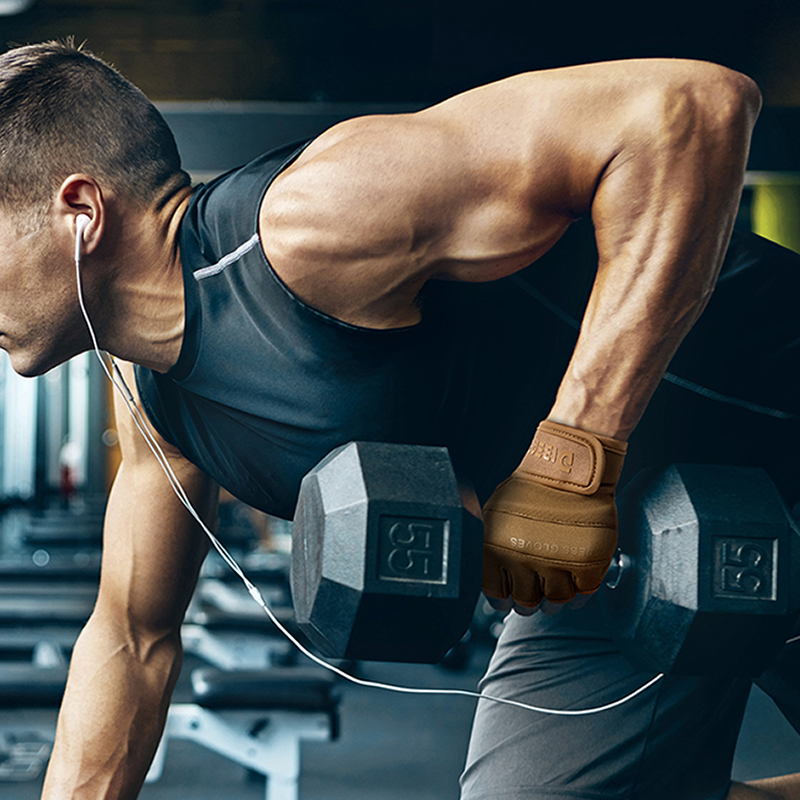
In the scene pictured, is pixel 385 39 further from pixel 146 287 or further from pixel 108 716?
pixel 108 716

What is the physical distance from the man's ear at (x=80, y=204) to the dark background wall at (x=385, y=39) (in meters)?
1.23

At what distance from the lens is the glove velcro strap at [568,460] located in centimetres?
72

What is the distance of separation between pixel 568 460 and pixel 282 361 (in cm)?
26

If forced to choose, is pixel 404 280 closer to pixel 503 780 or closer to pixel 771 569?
pixel 771 569

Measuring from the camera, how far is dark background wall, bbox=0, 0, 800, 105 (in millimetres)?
1896

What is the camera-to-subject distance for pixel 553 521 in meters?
0.71

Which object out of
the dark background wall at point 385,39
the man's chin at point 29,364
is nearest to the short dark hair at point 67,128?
the man's chin at point 29,364

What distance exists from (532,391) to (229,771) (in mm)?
2354

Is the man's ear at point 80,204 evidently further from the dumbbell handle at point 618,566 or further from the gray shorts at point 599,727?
the gray shorts at point 599,727

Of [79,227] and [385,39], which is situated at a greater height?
[385,39]

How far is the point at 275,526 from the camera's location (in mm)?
6469

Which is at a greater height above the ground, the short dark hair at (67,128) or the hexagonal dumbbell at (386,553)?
the short dark hair at (67,128)

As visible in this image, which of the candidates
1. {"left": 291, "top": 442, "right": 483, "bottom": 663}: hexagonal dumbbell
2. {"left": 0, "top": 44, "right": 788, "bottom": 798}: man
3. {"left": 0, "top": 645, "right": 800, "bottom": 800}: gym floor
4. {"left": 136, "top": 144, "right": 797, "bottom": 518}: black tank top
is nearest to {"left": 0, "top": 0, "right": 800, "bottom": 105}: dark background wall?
{"left": 136, "top": 144, "right": 797, "bottom": 518}: black tank top

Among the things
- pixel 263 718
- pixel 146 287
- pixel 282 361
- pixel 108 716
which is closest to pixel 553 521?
pixel 282 361
